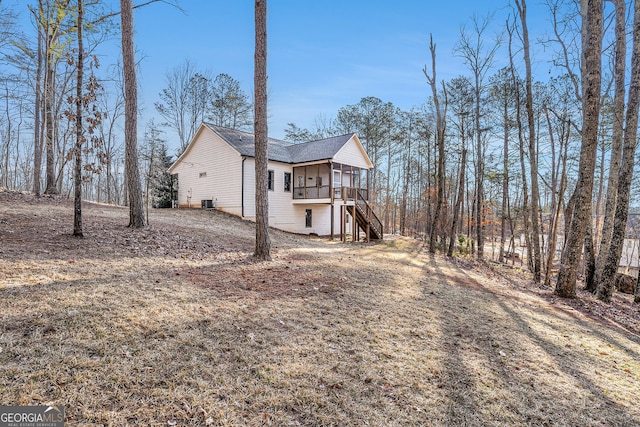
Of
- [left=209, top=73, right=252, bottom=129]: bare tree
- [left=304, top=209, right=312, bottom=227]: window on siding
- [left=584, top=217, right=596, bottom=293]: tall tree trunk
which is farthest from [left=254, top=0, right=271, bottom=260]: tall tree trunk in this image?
[left=209, top=73, right=252, bottom=129]: bare tree

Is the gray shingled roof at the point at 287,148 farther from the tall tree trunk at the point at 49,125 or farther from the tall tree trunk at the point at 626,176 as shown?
the tall tree trunk at the point at 626,176

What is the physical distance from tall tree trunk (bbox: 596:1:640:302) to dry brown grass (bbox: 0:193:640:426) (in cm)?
248

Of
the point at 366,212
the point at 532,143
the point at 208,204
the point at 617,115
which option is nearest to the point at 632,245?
the point at 532,143

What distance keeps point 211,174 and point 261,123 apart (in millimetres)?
12553

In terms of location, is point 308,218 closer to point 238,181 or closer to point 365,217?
point 365,217

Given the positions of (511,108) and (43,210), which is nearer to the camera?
(43,210)

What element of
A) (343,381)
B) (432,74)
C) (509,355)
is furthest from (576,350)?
(432,74)

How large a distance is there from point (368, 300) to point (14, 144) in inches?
1627

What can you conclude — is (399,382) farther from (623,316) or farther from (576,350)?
(623,316)

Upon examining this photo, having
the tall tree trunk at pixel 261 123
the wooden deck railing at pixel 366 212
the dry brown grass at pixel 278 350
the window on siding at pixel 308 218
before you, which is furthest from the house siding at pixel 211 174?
Answer: the dry brown grass at pixel 278 350

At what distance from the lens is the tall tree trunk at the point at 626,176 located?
7.57 meters

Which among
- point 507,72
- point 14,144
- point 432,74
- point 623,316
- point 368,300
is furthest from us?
point 14,144

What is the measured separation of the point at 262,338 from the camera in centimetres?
354

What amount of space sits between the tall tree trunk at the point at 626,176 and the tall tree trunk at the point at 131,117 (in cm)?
1326
